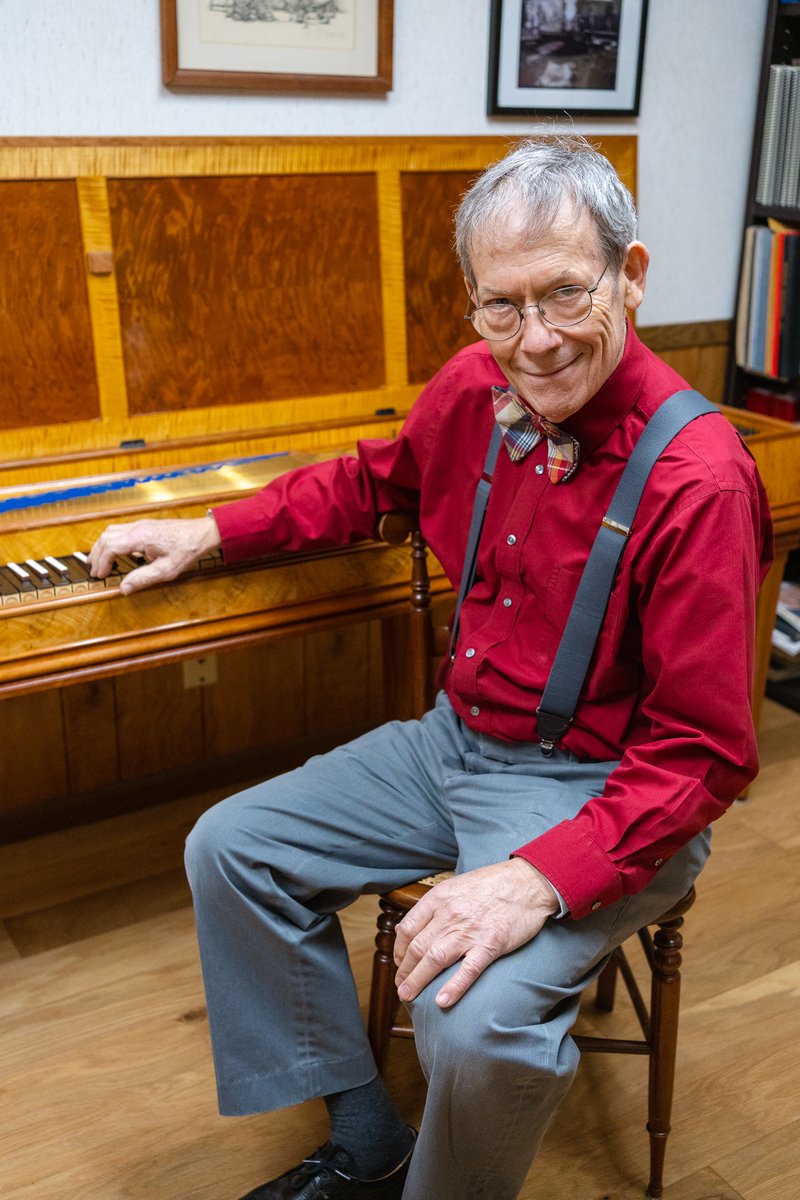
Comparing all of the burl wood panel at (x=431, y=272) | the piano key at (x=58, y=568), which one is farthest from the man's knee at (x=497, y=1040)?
the burl wood panel at (x=431, y=272)

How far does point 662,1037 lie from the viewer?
5.53 feet

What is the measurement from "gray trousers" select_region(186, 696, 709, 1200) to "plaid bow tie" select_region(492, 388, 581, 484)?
0.38 metres

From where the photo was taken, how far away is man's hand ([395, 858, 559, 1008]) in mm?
1347

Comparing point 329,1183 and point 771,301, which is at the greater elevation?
point 771,301

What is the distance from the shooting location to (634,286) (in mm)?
1519

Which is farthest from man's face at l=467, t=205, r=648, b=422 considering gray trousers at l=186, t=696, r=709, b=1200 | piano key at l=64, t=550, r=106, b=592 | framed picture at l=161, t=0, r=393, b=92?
framed picture at l=161, t=0, r=393, b=92

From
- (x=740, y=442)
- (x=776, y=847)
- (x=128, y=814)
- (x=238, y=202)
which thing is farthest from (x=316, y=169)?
(x=776, y=847)

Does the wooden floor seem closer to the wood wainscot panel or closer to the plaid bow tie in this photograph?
the plaid bow tie

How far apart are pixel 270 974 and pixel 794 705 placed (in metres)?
2.01

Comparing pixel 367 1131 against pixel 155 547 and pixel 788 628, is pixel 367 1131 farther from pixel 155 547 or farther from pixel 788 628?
pixel 788 628

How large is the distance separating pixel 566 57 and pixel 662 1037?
2.13 m

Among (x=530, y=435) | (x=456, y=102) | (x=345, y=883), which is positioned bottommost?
(x=345, y=883)

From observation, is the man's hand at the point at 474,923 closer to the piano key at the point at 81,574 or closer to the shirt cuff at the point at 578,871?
the shirt cuff at the point at 578,871

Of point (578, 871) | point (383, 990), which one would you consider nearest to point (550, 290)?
Result: point (578, 871)
